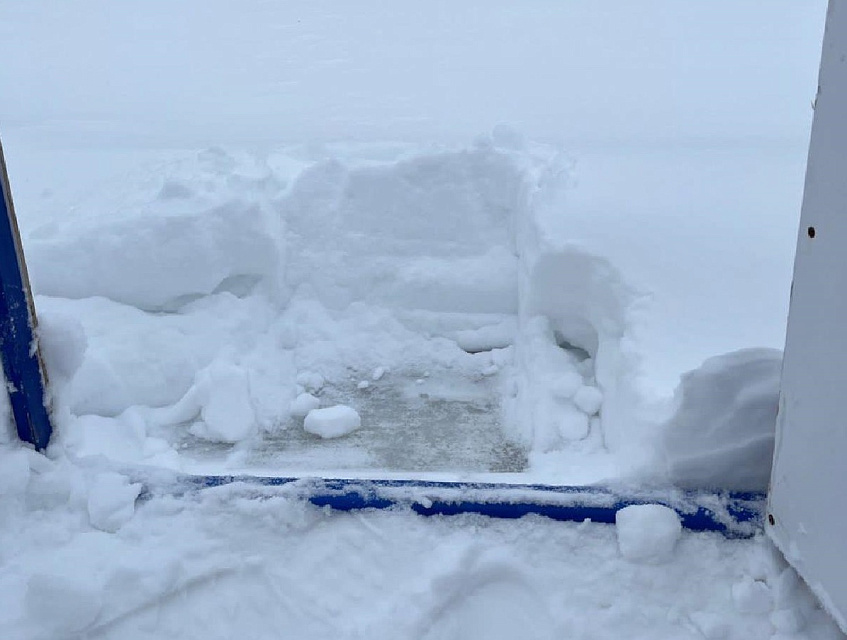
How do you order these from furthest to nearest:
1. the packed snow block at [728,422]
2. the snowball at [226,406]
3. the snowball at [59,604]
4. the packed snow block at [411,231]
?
the packed snow block at [411,231] → the snowball at [226,406] → the packed snow block at [728,422] → the snowball at [59,604]

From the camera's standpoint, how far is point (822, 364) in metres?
1.22

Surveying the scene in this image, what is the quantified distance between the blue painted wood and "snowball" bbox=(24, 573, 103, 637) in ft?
1.00

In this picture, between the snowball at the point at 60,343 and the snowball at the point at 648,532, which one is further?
the snowball at the point at 60,343

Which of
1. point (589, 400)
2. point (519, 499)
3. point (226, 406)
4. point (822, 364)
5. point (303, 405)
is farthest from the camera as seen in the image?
point (303, 405)

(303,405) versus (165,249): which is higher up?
(165,249)

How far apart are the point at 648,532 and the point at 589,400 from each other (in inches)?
44.1

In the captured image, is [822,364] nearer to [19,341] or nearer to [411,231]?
[19,341]

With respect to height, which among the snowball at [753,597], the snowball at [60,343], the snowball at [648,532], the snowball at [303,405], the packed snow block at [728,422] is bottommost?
the snowball at [303,405]


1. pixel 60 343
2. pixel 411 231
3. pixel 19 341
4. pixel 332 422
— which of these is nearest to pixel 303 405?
pixel 332 422

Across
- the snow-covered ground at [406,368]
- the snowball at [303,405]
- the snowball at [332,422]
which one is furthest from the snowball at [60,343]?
the snowball at [303,405]

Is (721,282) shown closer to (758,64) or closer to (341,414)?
(341,414)

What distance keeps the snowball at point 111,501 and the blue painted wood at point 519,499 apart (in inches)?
1.6

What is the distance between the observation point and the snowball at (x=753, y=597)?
1341 mm

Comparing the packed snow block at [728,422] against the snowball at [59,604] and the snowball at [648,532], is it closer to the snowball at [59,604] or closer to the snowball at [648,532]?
the snowball at [648,532]
